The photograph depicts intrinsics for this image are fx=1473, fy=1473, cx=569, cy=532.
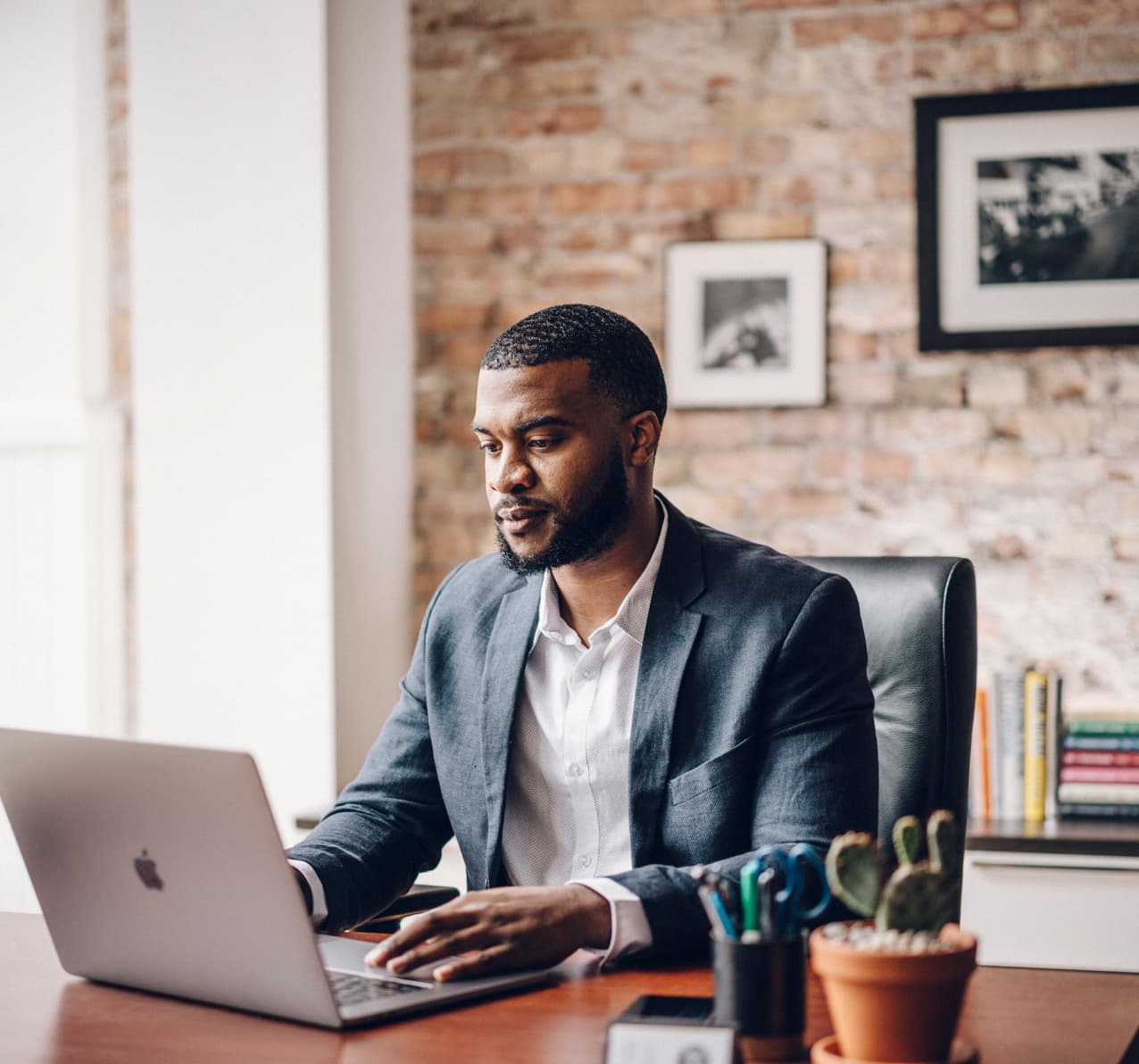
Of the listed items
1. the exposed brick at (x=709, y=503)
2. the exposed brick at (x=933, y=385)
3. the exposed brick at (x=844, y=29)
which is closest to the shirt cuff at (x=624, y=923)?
the exposed brick at (x=709, y=503)

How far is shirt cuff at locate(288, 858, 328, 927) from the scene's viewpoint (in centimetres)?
145

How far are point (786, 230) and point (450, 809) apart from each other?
1.63 metres

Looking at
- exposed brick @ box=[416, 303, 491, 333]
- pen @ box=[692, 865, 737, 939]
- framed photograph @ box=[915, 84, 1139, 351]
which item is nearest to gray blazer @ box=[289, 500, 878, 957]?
pen @ box=[692, 865, 737, 939]

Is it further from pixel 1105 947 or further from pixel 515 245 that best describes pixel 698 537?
pixel 515 245

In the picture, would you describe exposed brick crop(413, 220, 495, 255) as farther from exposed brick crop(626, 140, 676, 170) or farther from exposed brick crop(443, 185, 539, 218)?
exposed brick crop(626, 140, 676, 170)

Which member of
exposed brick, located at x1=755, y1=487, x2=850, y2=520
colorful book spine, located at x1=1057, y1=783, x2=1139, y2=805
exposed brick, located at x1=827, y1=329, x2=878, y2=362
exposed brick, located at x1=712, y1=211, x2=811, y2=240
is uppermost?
exposed brick, located at x1=712, y1=211, x2=811, y2=240

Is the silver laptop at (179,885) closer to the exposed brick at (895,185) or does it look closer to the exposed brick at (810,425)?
the exposed brick at (810,425)

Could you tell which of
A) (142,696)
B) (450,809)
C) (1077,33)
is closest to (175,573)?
(142,696)

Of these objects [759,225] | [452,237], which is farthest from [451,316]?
[759,225]

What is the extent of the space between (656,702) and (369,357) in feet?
4.67

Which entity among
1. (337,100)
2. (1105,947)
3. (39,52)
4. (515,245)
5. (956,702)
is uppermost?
(39,52)

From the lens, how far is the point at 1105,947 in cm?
230

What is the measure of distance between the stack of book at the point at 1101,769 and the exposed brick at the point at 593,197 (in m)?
1.34

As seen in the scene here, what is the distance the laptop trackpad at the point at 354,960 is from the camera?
1217 mm
